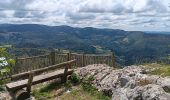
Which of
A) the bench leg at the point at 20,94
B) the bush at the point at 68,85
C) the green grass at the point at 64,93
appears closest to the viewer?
the bench leg at the point at 20,94

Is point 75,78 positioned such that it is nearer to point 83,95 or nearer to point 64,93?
point 64,93

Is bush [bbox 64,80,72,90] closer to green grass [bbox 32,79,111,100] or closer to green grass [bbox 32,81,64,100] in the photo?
green grass [bbox 32,79,111,100]

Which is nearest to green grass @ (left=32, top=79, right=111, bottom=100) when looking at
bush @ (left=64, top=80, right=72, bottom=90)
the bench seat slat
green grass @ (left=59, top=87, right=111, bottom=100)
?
green grass @ (left=59, top=87, right=111, bottom=100)

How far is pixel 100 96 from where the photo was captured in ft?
54.3

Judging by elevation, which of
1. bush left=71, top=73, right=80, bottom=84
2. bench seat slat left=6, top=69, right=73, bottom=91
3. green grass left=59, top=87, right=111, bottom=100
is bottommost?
green grass left=59, top=87, right=111, bottom=100

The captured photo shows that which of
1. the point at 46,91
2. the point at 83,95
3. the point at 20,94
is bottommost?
the point at 46,91

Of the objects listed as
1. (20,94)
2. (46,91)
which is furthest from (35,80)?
Result: (20,94)

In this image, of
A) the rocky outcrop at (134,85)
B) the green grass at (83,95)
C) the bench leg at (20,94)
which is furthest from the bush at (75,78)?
the bench leg at (20,94)

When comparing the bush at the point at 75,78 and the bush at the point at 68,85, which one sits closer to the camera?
the bush at the point at 68,85

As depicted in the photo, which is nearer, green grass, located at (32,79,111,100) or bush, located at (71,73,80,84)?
green grass, located at (32,79,111,100)

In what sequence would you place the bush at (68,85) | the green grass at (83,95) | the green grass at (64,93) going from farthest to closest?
the bush at (68,85)
the green grass at (64,93)
the green grass at (83,95)

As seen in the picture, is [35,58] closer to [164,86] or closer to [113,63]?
[113,63]

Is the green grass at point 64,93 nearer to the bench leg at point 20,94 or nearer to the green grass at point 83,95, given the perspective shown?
the green grass at point 83,95

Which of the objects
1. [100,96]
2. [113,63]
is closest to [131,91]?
[100,96]
